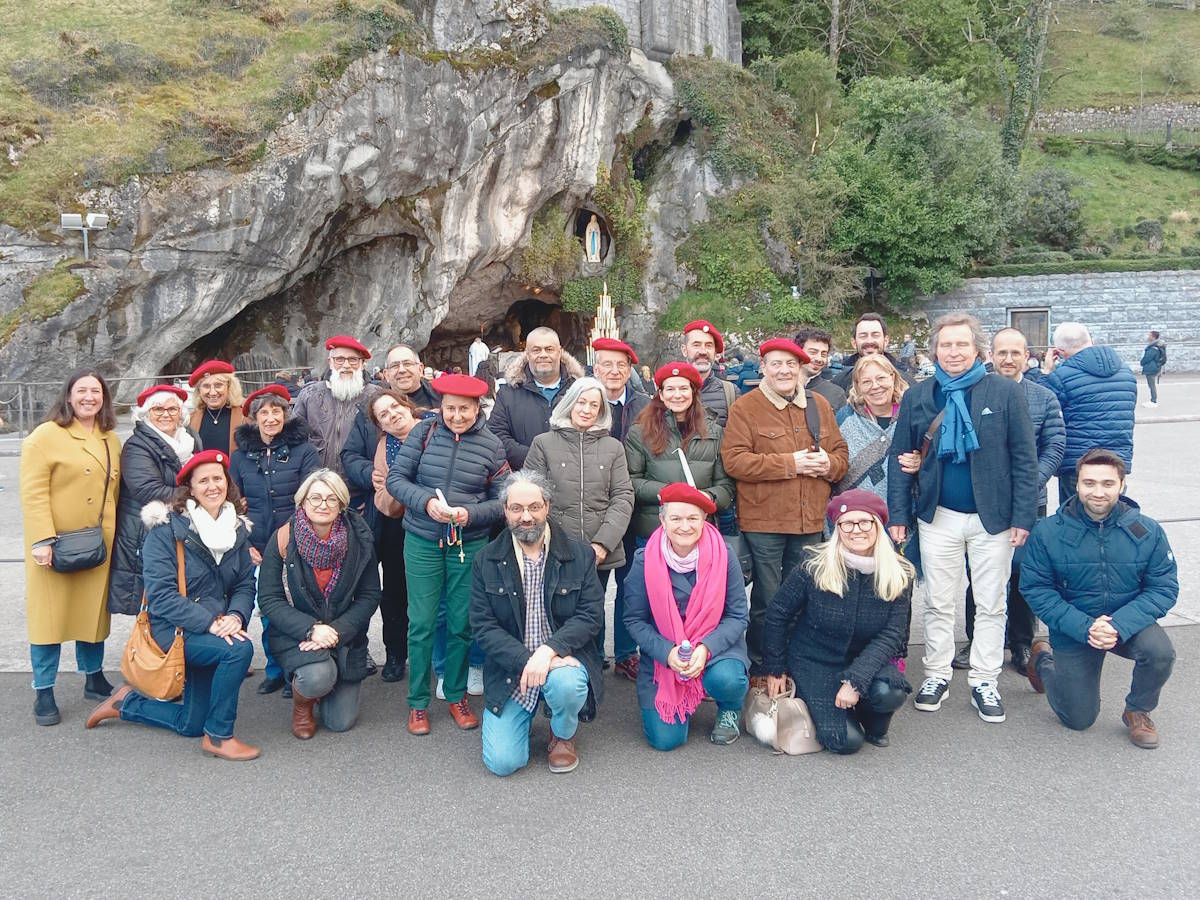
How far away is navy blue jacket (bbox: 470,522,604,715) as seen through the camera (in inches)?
165

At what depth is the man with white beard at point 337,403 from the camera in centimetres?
575

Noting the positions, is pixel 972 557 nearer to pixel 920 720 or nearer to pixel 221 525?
pixel 920 720

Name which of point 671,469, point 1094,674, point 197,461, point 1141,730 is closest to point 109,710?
point 197,461

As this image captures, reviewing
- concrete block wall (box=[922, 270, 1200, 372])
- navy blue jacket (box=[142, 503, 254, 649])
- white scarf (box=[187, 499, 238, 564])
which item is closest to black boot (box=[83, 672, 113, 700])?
navy blue jacket (box=[142, 503, 254, 649])

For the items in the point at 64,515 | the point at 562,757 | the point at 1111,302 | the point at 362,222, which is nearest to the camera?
the point at 562,757

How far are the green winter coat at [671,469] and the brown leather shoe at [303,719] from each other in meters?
2.11

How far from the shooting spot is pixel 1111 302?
87.4 feet

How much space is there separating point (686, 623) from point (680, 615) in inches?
2.0

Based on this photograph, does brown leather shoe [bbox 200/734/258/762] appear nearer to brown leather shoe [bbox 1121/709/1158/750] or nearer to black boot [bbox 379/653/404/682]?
black boot [bbox 379/653/404/682]

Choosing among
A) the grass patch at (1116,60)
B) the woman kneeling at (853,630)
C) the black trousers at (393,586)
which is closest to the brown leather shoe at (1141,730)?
the woman kneeling at (853,630)

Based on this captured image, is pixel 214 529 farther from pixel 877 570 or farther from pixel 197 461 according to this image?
pixel 877 570

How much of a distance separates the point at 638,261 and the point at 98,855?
23997 millimetres

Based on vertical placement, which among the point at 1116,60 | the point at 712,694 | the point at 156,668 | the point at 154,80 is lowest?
the point at 712,694

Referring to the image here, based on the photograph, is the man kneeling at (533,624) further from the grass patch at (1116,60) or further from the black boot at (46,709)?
the grass patch at (1116,60)
